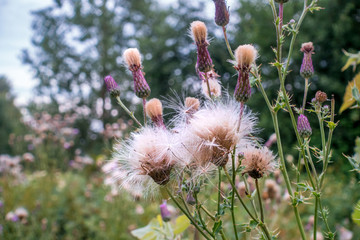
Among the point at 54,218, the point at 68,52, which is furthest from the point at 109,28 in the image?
the point at 54,218

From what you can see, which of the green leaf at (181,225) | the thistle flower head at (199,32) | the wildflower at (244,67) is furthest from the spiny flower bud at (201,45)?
the green leaf at (181,225)

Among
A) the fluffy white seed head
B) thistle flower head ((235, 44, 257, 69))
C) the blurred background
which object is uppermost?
the fluffy white seed head

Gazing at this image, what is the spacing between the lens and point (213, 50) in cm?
1178

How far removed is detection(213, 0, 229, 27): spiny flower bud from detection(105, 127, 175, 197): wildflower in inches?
13.1

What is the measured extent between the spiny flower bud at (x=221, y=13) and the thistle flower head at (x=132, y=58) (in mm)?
233

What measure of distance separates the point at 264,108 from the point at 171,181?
8.57m

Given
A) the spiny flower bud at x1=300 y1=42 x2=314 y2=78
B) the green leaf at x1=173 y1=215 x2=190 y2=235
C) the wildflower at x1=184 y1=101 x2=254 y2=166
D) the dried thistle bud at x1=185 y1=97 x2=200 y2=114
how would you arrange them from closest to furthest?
1. the wildflower at x1=184 y1=101 x2=254 y2=166
2. the dried thistle bud at x1=185 y1=97 x2=200 y2=114
3. the spiny flower bud at x1=300 y1=42 x2=314 y2=78
4. the green leaf at x1=173 y1=215 x2=190 y2=235

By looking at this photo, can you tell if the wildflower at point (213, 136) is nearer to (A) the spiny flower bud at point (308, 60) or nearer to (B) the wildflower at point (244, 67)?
(B) the wildflower at point (244, 67)

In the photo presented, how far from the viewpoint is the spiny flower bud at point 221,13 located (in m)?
0.84

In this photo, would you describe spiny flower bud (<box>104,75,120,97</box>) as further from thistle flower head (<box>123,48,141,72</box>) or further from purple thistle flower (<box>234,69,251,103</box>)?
purple thistle flower (<box>234,69,251,103</box>)

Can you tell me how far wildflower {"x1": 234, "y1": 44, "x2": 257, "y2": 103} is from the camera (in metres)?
0.69

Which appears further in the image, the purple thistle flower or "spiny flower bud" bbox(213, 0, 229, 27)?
"spiny flower bud" bbox(213, 0, 229, 27)

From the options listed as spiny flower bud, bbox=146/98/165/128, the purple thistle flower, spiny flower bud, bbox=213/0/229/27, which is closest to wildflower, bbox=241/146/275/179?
the purple thistle flower

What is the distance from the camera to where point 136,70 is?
→ 920 millimetres
